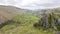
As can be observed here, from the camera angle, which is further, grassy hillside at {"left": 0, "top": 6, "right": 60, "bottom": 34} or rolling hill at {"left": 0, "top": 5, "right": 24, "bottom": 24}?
rolling hill at {"left": 0, "top": 5, "right": 24, "bottom": 24}

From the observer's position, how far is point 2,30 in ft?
3.76

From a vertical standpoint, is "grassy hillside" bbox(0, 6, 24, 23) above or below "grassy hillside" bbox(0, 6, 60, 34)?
above

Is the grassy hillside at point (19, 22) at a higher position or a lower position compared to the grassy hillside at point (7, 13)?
lower

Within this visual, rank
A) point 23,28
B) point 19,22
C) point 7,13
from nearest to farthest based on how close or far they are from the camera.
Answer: point 23,28
point 19,22
point 7,13

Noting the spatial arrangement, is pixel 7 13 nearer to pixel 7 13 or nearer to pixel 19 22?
pixel 7 13

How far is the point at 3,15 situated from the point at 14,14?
0.44 feet

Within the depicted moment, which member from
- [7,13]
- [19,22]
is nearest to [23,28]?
[19,22]

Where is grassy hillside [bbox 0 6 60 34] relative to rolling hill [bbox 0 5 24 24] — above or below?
below

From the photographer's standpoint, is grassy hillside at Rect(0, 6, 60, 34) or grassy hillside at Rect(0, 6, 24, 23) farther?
grassy hillside at Rect(0, 6, 24, 23)

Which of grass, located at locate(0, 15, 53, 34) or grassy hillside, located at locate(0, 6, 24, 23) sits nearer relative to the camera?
grass, located at locate(0, 15, 53, 34)

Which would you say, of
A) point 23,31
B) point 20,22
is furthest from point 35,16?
point 23,31

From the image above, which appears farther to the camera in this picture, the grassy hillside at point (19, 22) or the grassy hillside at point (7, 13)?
the grassy hillside at point (7, 13)

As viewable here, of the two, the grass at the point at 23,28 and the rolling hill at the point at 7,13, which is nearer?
the grass at the point at 23,28

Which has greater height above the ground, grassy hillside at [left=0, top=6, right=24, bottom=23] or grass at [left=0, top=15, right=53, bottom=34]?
grassy hillside at [left=0, top=6, right=24, bottom=23]
